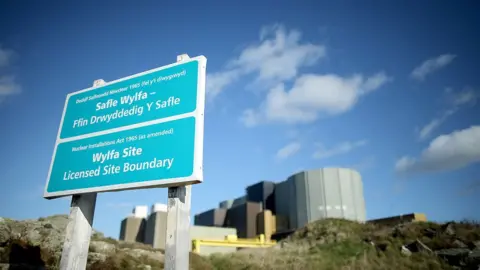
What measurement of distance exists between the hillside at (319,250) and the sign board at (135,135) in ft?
19.7

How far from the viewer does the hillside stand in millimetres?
10445

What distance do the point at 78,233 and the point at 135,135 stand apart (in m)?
1.78

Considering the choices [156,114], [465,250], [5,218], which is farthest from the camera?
[465,250]

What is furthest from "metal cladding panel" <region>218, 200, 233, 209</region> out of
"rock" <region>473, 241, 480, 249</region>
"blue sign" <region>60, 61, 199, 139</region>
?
"blue sign" <region>60, 61, 199, 139</region>

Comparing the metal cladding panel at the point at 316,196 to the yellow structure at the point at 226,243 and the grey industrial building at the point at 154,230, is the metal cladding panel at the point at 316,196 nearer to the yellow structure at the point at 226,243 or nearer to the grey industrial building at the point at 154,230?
the yellow structure at the point at 226,243

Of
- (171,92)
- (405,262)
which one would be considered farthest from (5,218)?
(405,262)

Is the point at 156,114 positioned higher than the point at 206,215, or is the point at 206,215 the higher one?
the point at 206,215

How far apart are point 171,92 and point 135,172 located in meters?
1.31

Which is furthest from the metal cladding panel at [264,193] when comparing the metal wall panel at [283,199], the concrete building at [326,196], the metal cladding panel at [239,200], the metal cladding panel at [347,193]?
the metal cladding panel at [347,193]

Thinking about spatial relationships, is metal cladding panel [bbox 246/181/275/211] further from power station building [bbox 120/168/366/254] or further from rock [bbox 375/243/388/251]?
rock [bbox 375/243/388/251]

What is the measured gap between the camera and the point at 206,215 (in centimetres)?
5728

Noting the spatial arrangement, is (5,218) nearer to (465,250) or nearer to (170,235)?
(170,235)

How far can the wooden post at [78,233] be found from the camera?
4695 millimetres

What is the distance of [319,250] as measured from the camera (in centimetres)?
2273
